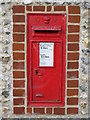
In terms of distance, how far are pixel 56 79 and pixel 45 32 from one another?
58 centimetres

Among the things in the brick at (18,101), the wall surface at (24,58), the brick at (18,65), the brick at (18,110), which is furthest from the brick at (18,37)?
the brick at (18,110)

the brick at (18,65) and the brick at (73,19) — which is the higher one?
the brick at (73,19)

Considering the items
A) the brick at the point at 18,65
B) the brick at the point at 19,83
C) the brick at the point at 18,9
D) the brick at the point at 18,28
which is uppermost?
the brick at the point at 18,9

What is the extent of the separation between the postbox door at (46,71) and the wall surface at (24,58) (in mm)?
111

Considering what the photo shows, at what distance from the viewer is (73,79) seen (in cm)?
342

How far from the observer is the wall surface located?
131 inches

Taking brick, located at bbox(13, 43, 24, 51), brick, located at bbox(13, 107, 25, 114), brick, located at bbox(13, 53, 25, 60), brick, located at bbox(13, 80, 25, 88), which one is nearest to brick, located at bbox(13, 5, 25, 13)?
brick, located at bbox(13, 43, 24, 51)

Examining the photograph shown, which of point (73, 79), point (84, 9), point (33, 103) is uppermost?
point (84, 9)

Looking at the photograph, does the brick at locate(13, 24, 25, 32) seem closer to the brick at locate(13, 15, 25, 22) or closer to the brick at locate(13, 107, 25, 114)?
the brick at locate(13, 15, 25, 22)

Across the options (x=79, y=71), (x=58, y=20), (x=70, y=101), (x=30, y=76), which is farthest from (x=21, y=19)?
(x=70, y=101)

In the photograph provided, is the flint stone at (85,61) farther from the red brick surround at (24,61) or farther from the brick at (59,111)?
the brick at (59,111)

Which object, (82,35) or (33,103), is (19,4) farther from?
(33,103)

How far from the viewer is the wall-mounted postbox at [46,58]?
3309 millimetres

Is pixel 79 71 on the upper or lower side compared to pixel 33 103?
upper
